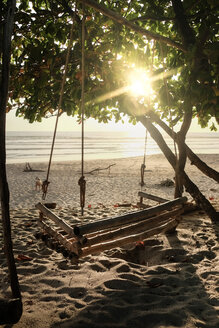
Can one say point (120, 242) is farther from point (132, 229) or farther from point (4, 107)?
point (4, 107)

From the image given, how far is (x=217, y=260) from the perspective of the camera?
4.14 m

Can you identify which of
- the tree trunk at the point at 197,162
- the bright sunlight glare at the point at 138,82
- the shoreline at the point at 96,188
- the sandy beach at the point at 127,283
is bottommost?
the shoreline at the point at 96,188

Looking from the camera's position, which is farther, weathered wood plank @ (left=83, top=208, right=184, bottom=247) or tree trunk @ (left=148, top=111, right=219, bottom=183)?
tree trunk @ (left=148, top=111, right=219, bottom=183)

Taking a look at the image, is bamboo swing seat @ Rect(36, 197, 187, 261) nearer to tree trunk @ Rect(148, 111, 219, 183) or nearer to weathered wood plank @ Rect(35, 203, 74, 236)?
weathered wood plank @ Rect(35, 203, 74, 236)

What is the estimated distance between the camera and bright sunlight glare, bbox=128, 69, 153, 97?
4.87 m

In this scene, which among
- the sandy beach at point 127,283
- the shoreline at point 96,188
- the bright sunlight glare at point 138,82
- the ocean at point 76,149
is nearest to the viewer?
the sandy beach at point 127,283

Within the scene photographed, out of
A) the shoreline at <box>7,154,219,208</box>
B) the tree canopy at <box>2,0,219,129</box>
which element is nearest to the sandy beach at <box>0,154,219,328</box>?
the tree canopy at <box>2,0,219,129</box>

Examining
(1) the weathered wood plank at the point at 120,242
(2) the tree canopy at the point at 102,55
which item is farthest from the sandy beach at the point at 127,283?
(2) the tree canopy at the point at 102,55

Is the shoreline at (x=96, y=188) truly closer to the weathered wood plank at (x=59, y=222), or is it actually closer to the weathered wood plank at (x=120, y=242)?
the weathered wood plank at (x=59, y=222)

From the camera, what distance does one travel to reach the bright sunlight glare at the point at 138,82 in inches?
192

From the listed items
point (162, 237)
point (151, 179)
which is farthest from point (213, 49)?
point (151, 179)

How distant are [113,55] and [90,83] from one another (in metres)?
0.58

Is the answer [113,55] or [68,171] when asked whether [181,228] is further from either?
[68,171]

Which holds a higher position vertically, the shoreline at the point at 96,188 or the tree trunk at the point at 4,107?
the tree trunk at the point at 4,107
